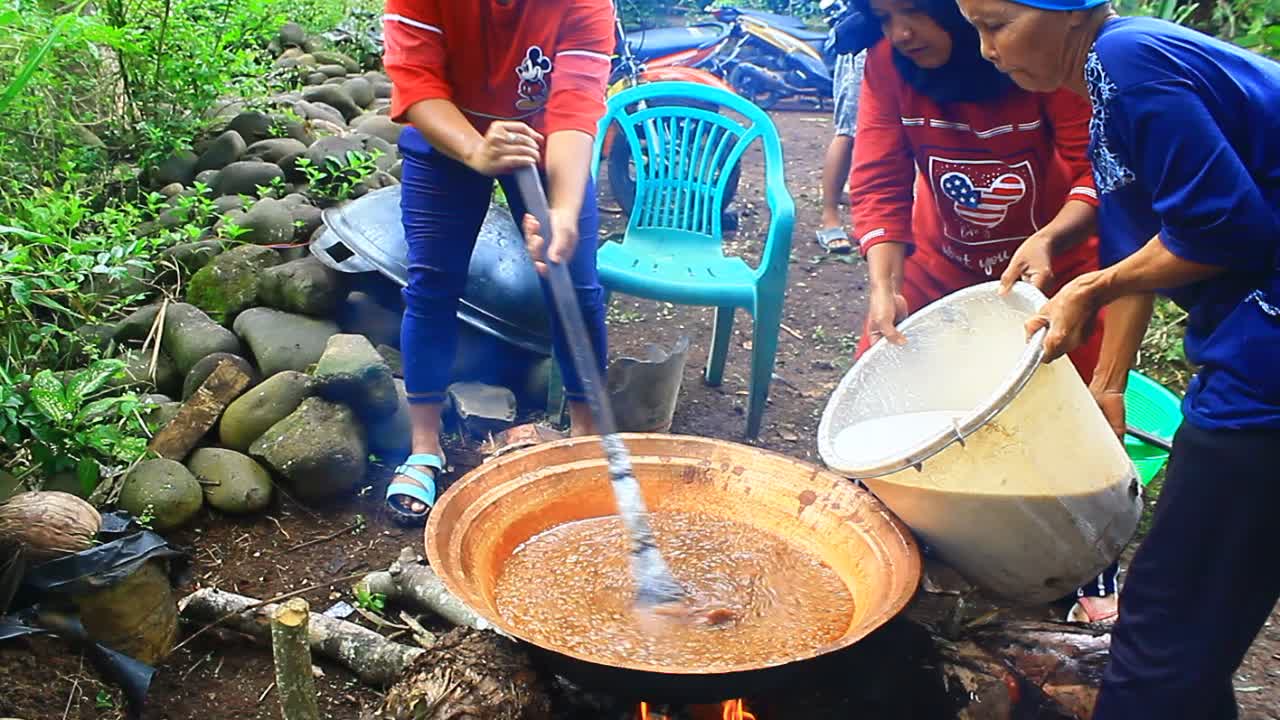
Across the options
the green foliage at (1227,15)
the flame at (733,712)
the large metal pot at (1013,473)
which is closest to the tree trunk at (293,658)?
the flame at (733,712)

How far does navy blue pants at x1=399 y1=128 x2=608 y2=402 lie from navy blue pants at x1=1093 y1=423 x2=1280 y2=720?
1.87 meters

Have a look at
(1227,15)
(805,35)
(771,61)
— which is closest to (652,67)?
(771,61)

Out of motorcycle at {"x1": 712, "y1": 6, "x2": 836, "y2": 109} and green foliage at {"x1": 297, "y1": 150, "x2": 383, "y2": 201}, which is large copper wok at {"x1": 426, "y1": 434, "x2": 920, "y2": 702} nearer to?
green foliage at {"x1": 297, "y1": 150, "x2": 383, "y2": 201}

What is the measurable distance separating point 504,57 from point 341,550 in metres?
1.60

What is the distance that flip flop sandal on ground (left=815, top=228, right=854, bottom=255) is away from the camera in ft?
20.1

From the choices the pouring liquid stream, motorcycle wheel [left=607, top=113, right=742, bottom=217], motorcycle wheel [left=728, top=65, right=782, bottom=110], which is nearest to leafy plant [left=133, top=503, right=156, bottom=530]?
the pouring liquid stream

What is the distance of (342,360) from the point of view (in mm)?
3330

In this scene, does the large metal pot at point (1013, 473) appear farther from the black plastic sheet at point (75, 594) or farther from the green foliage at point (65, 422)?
the green foliage at point (65, 422)

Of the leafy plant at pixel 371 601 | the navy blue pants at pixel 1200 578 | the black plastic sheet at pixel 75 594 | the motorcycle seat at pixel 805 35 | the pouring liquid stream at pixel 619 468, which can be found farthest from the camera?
the motorcycle seat at pixel 805 35

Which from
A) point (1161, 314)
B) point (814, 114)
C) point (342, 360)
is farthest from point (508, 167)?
point (814, 114)

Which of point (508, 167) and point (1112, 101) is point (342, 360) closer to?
point (508, 167)

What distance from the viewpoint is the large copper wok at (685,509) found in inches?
71.2

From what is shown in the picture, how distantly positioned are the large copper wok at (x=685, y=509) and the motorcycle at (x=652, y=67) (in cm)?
235

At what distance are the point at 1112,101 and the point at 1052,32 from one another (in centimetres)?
18
